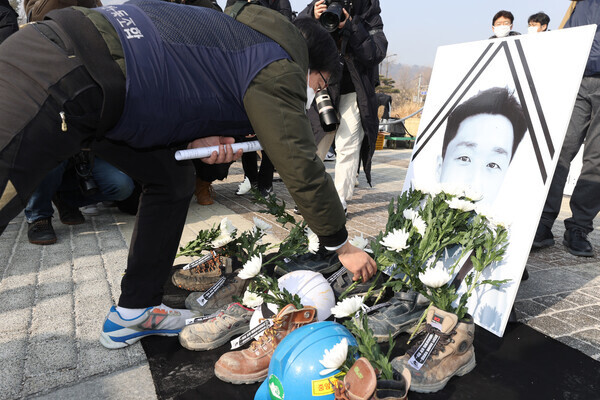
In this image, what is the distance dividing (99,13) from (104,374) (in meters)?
1.50

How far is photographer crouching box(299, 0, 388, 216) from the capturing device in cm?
411

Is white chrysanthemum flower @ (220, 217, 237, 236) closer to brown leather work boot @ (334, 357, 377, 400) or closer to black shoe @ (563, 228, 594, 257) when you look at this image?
brown leather work boot @ (334, 357, 377, 400)

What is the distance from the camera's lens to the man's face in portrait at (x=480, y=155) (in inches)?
93.4

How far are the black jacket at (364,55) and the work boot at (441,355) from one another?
2.74 metres

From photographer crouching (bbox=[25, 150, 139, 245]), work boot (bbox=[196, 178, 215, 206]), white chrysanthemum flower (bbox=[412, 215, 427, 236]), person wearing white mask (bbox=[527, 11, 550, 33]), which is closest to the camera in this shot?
white chrysanthemum flower (bbox=[412, 215, 427, 236])

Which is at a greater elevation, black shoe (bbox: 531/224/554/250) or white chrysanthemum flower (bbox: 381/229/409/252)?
white chrysanthemum flower (bbox: 381/229/409/252)

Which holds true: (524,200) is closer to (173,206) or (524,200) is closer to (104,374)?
(173,206)

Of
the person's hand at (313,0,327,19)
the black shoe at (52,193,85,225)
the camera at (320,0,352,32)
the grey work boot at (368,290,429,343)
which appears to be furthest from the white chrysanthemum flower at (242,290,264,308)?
the person's hand at (313,0,327,19)

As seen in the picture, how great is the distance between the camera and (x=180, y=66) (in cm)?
147

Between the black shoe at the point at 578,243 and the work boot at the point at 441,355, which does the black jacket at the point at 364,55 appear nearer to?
the black shoe at the point at 578,243

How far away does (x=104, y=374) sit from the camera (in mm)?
1826

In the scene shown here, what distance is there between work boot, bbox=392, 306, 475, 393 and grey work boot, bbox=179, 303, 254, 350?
0.80m

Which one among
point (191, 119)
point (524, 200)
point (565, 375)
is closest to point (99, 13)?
point (191, 119)

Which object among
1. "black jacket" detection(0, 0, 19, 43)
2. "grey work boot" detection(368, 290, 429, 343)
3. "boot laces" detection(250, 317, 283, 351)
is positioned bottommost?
"grey work boot" detection(368, 290, 429, 343)
